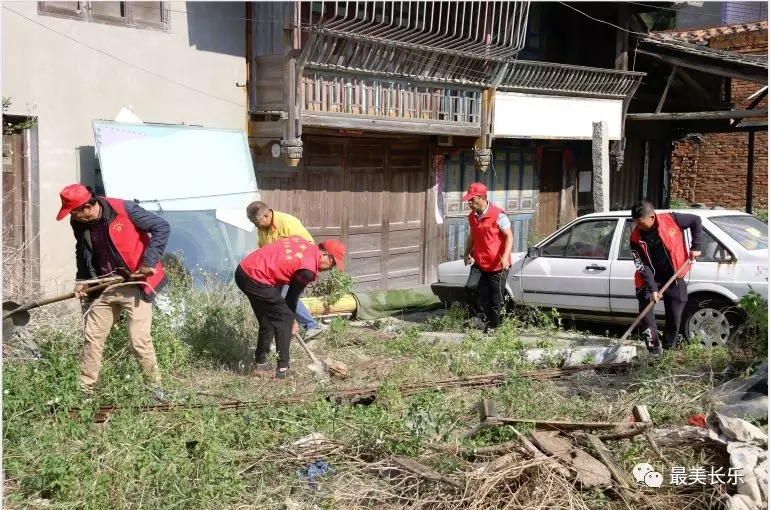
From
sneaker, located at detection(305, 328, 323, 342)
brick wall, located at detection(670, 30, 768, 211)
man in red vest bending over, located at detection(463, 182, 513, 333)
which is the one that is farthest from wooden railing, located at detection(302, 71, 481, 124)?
brick wall, located at detection(670, 30, 768, 211)

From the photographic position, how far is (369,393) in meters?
6.71

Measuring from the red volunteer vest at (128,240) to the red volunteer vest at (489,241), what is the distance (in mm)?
4106

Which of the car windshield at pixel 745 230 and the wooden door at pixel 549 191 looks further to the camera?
the wooden door at pixel 549 191

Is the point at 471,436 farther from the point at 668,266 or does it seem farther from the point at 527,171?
the point at 527,171

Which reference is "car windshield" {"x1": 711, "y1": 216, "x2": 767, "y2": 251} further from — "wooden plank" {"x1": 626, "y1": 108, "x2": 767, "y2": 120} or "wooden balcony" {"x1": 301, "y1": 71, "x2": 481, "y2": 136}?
"wooden plank" {"x1": 626, "y1": 108, "x2": 767, "y2": 120}

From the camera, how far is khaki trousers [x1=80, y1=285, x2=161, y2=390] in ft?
21.7

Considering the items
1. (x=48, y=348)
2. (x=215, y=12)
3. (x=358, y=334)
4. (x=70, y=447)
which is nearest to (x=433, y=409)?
(x=70, y=447)

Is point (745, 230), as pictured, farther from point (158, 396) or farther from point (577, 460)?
point (158, 396)

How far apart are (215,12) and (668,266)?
6561mm

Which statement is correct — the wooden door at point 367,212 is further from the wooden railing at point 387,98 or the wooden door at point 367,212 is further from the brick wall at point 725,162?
the brick wall at point 725,162

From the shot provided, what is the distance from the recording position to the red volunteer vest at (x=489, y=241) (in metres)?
9.67

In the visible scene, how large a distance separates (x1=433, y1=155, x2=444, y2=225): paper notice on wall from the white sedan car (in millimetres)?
3905

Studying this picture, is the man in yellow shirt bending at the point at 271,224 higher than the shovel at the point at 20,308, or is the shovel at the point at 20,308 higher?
the man in yellow shirt bending at the point at 271,224

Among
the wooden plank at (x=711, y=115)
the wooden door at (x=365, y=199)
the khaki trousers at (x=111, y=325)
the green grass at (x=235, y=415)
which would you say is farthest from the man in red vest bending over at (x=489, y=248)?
the wooden plank at (x=711, y=115)
